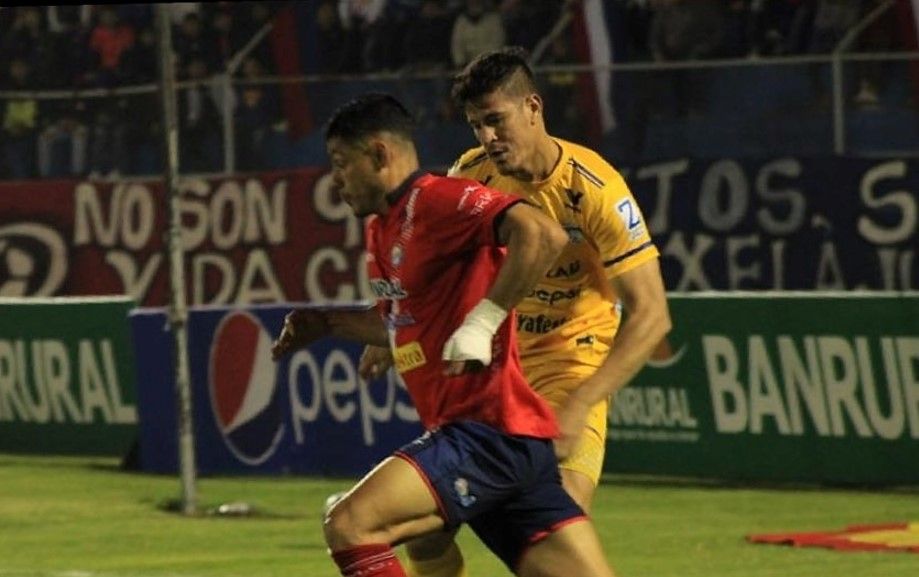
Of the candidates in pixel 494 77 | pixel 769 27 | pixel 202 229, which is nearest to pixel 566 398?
pixel 494 77

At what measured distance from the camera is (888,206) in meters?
18.2

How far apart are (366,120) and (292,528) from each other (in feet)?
23.9

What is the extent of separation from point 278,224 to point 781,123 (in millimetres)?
4910

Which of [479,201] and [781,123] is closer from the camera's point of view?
[479,201]

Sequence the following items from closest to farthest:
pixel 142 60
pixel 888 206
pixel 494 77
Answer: pixel 494 77, pixel 888 206, pixel 142 60

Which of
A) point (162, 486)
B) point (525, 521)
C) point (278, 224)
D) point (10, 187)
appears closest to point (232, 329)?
point (162, 486)

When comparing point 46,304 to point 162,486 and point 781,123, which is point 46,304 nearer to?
point 162,486

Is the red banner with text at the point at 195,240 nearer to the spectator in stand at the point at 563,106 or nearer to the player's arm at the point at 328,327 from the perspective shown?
the spectator in stand at the point at 563,106

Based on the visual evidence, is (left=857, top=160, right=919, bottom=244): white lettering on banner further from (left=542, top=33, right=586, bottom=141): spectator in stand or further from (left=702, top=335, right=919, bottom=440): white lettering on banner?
(left=542, top=33, right=586, bottom=141): spectator in stand

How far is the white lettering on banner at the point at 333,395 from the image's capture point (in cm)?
1808

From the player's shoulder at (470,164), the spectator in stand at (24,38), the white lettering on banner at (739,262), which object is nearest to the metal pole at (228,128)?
the spectator in stand at (24,38)

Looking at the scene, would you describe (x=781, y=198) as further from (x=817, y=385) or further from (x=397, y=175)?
(x=397, y=175)

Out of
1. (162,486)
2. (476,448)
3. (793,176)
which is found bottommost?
(162,486)

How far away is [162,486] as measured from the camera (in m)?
17.7
